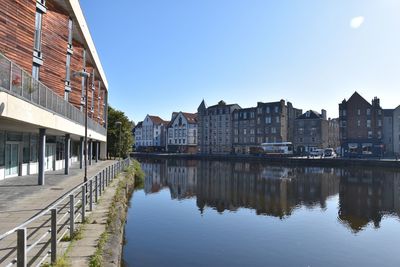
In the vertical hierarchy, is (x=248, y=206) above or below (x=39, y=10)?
below

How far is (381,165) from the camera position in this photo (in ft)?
192

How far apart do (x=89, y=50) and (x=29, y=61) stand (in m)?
17.2

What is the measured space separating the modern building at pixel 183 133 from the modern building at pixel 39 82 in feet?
265

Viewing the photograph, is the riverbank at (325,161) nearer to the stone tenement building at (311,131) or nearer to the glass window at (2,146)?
the stone tenement building at (311,131)

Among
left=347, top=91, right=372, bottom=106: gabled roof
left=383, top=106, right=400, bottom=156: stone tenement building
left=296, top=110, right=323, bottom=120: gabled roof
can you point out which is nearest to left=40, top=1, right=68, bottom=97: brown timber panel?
left=347, top=91, right=372, bottom=106: gabled roof

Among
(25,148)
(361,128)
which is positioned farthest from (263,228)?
(361,128)

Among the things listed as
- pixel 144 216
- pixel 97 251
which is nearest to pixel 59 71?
pixel 144 216

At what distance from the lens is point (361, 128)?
78.5 metres

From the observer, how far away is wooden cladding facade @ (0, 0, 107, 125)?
17.2 m

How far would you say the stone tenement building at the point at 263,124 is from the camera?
9256cm

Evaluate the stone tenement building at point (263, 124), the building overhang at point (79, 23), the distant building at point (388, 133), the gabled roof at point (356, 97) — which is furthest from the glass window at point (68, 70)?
the distant building at point (388, 133)

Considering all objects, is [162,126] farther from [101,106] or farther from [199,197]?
[199,197]

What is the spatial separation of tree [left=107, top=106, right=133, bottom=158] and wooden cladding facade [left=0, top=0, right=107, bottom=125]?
23.7 metres

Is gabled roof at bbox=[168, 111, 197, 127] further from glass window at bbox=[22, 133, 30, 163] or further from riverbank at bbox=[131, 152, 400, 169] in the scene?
glass window at bbox=[22, 133, 30, 163]
